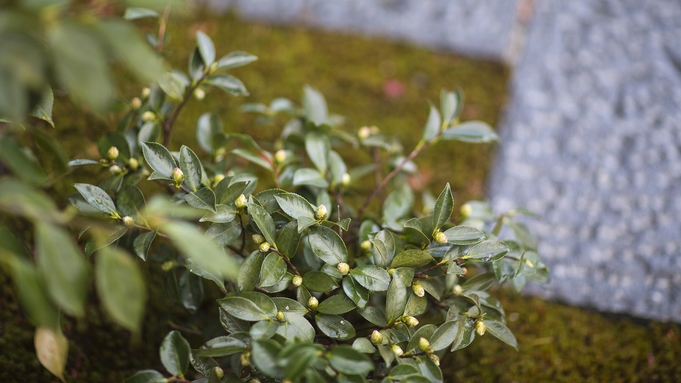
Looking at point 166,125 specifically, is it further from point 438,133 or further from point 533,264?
point 533,264

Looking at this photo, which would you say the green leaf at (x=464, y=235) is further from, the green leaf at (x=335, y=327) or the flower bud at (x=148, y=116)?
the flower bud at (x=148, y=116)

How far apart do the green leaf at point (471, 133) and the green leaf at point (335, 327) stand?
1.67ft

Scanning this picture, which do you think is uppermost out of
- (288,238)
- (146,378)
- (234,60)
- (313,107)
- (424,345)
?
(234,60)

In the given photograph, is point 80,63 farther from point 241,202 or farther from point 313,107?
point 313,107

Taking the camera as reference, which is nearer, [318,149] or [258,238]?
[258,238]

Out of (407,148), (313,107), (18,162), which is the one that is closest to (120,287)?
(18,162)

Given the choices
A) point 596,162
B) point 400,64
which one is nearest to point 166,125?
point 400,64

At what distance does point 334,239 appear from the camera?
816mm

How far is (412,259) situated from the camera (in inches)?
32.4

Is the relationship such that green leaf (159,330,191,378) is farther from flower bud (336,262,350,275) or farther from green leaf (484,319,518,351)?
green leaf (484,319,518,351)

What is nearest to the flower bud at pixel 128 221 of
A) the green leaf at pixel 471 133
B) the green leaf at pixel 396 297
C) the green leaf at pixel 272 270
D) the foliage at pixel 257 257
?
the foliage at pixel 257 257

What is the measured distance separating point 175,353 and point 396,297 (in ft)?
1.23

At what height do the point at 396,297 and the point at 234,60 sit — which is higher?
the point at 234,60

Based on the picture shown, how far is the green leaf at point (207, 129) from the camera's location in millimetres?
1093
